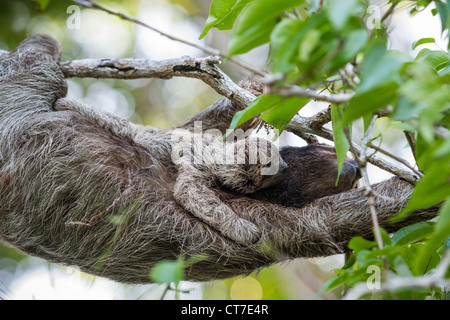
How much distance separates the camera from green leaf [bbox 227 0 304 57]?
182cm

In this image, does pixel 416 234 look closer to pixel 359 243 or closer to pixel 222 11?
pixel 359 243

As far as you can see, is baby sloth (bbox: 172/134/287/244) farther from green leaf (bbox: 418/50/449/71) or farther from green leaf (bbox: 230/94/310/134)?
green leaf (bbox: 418/50/449/71)

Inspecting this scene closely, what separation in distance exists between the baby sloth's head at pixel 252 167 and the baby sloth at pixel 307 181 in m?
0.17

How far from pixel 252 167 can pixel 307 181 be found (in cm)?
70

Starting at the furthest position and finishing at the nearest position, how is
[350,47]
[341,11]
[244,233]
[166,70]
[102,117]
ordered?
[102,117]
[166,70]
[244,233]
[350,47]
[341,11]

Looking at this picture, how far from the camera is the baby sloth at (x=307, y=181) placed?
5.08 m

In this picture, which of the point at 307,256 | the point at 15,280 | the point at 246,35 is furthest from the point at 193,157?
the point at 15,280

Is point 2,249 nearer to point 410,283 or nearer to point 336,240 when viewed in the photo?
point 336,240

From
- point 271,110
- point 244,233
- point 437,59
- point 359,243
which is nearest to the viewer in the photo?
point 359,243

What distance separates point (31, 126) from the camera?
4992 millimetres

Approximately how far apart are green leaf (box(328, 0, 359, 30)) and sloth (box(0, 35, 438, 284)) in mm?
3208

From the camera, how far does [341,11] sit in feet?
5.06

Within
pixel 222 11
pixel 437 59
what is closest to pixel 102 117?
pixel 222 11

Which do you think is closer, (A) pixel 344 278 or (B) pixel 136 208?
(A) pixel 344 278
